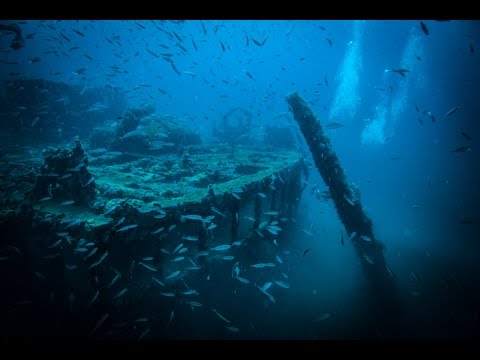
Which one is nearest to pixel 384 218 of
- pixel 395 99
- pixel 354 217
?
pixel 354 217

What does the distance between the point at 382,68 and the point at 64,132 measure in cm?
6809

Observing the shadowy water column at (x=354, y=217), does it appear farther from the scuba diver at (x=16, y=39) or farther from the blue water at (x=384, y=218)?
the scuba diver at (x=16, y=39)

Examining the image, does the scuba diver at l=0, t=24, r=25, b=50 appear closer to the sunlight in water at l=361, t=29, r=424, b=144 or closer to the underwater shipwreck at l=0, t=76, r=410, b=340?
the underwater shipwreck at l=0, t=76, r=410, b=340

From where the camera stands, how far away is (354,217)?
9.80 m

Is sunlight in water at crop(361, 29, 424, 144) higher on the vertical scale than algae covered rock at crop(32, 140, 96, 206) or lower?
higher

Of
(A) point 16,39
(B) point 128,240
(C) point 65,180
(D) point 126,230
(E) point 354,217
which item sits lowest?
(B) point 128,240

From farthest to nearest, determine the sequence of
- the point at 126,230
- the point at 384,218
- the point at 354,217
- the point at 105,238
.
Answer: the point at 384,218 < the point at 354,217 < the point at 126,230 < the point at 105,238

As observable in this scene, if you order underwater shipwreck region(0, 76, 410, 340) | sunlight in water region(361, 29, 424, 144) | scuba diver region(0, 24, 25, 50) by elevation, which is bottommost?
underwater shipwreck region(0, 76, 410, 340)

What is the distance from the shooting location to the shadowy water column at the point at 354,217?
945 cm

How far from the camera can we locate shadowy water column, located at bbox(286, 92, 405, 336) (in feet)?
31.0

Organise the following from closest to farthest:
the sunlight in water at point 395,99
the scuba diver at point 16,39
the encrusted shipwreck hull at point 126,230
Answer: the scuba diver at point 16,39
the encrusted shipwreck hull at point 126,230
the sunlight in water at point 395,99

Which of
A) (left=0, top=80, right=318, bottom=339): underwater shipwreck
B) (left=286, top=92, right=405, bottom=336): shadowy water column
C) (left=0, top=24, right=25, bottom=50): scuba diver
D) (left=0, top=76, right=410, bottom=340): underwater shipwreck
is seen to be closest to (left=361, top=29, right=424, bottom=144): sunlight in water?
(left=286, top=92, right=405, bottom=336): shadowy water column

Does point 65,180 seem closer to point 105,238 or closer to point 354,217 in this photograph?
point 105,238

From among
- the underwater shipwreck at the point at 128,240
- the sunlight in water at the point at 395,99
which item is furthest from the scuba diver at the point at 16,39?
the sunlight in water at the point at 395,99
